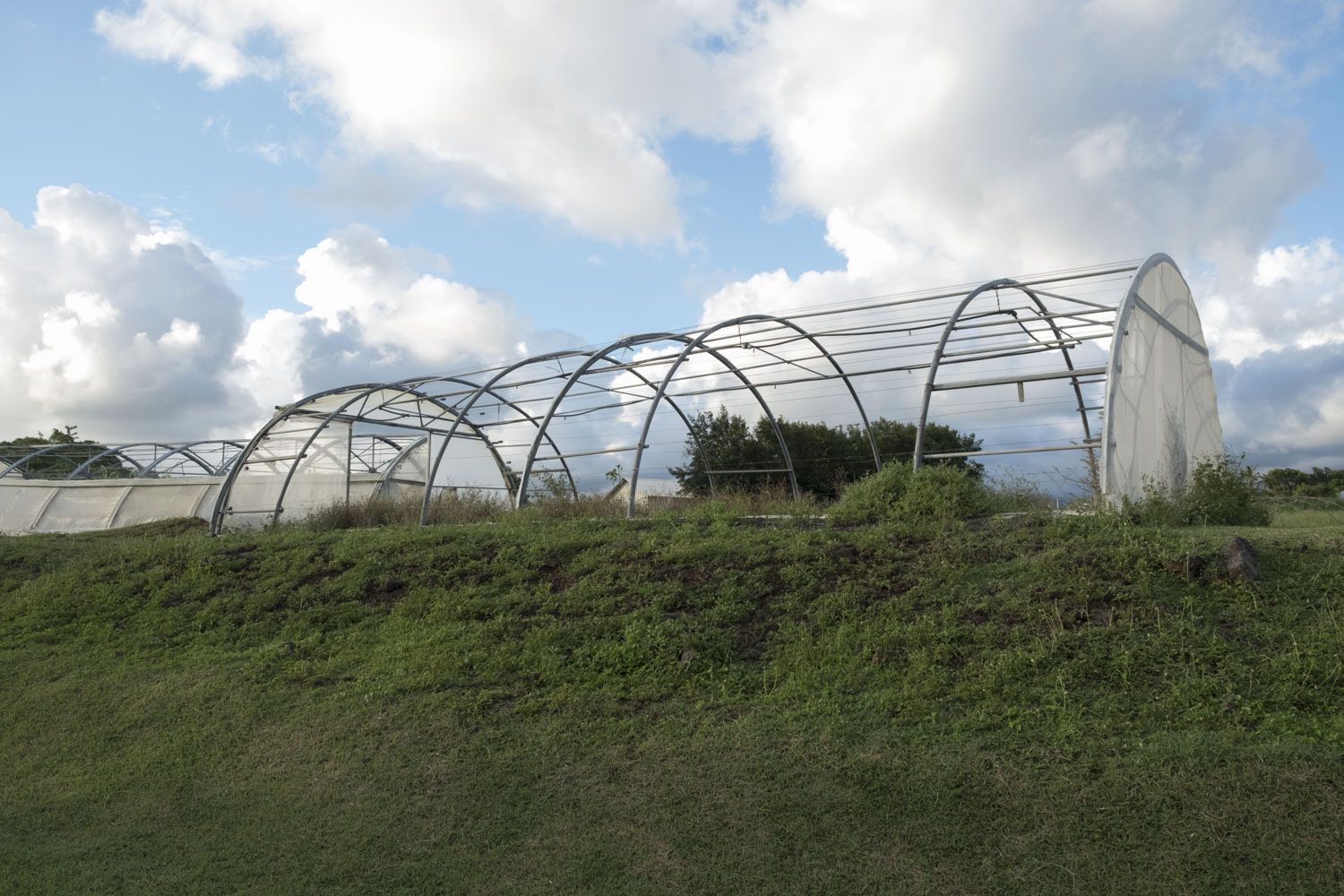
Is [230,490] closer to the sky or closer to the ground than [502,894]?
closer to the sky

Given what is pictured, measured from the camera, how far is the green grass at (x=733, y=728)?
495 centimetres

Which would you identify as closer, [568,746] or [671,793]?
[671,793]

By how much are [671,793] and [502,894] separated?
1.11 m

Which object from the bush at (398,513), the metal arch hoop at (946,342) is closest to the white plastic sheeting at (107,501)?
the bush at (398,513)

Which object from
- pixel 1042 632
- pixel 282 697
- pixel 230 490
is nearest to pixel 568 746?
pixel 282 697

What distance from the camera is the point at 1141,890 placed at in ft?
14.7

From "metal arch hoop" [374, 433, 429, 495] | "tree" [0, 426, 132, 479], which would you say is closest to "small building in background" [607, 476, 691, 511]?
"metal arch hoop" [374, 433, 429, 495]

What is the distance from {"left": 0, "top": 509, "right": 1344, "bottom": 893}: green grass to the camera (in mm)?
4945

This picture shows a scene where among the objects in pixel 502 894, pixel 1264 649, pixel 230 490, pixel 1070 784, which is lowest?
pixel 502 894

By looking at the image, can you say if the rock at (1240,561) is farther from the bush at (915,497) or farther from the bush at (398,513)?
the bush at (398,513)

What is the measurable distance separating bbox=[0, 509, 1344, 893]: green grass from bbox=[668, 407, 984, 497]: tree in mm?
15435

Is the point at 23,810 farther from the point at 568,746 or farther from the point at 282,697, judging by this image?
the point at 568,746

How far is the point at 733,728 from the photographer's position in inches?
245

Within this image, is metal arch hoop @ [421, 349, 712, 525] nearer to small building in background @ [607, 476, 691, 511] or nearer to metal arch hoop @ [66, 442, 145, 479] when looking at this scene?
small building in background @ [607, 476, 691, 511]
